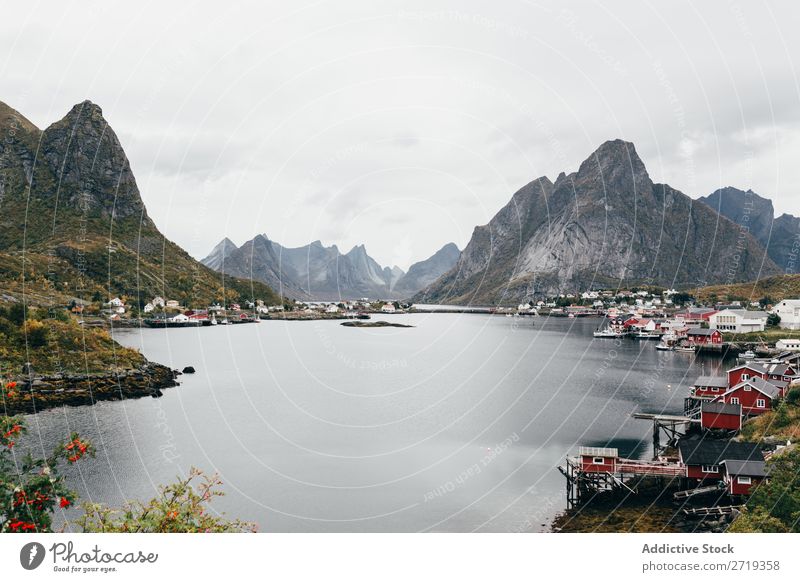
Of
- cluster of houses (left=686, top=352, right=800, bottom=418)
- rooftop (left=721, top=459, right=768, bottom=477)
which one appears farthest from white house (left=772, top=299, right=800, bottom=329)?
rooftop (left=721, top=459, right=768, bottom=477)

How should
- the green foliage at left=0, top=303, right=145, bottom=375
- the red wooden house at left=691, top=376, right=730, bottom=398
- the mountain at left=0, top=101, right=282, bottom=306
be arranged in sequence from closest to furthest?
the red wooden house at left=691, top=376, right=730, bottom=398, the green foliage at left=0, top=303, right=145, bottom=375, the mountain at left=0, top=101, right=282, bottom=306

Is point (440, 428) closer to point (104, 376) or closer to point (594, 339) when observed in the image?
→ point (104, 376)

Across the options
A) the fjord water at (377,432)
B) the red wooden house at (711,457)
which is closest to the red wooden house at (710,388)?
the fjord water at (377,432)

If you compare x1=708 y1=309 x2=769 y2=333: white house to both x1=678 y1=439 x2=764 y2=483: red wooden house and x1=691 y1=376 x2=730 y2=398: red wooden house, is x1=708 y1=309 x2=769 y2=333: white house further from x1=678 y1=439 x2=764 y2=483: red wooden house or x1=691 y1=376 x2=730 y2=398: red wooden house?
x1=678 y1=439 x2=764 y2=483: red wooden house

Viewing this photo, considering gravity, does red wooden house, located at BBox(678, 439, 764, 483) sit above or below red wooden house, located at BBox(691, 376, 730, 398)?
below

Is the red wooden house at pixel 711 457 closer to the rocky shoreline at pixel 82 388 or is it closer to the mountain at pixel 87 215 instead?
the rocky shoreline at pixel 82 388
